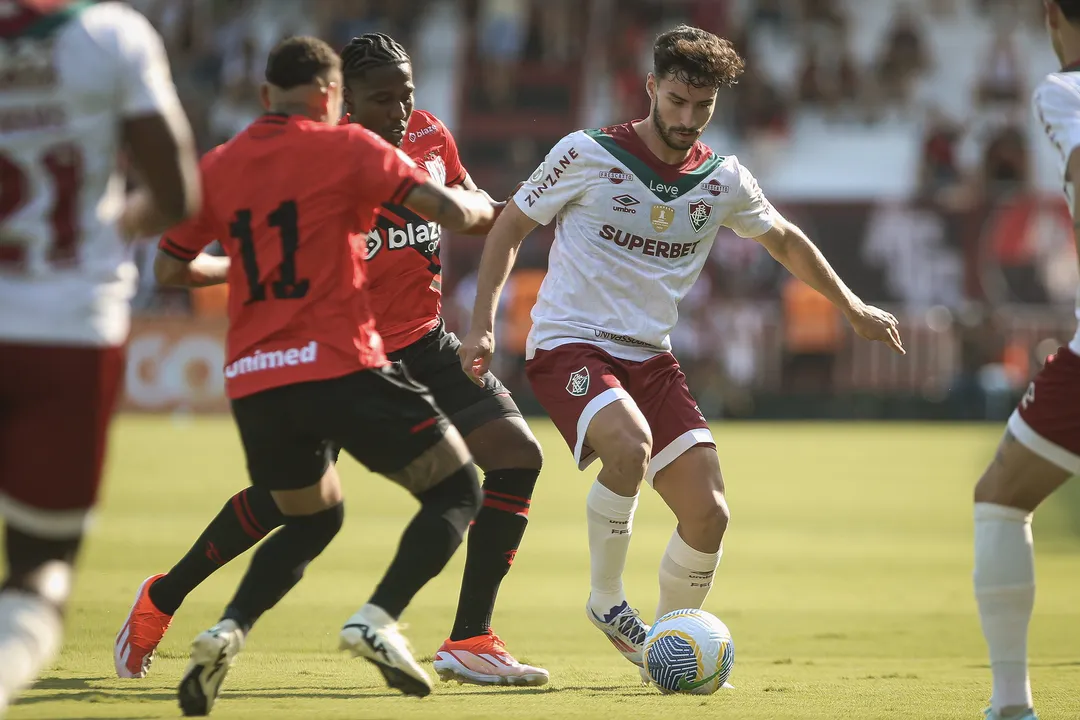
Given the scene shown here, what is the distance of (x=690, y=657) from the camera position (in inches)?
221

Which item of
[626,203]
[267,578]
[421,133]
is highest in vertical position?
[421,133]

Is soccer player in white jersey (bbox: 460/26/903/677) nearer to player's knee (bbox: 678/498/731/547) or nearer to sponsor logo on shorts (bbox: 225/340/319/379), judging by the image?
player's knee (bbox: 678/498/731/547)

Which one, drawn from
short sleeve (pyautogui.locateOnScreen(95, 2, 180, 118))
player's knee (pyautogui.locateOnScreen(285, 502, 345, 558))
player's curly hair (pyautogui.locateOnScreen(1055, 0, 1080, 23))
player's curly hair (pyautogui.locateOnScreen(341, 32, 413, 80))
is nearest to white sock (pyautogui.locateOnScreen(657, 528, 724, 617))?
player's knee (pyautogui.locateOnScreen(285, 502, 345, 558))

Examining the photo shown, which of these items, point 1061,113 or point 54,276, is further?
point 1061,113

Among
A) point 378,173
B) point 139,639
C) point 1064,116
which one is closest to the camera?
point 1064,116

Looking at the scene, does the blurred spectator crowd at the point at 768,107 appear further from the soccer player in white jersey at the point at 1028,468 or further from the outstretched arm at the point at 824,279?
the soccer player in white jersey at the point at 1028,468

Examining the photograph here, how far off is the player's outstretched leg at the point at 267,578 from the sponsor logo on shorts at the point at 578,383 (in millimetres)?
1314

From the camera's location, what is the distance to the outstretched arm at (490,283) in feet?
18.7

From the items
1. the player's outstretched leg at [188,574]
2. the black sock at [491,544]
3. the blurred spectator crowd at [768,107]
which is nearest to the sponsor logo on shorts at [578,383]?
the black sock at [491,544]

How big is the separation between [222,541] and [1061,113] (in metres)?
3.44

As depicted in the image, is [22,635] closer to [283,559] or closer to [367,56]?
Result: [283,559]

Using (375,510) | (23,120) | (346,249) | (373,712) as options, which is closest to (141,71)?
(23,120)

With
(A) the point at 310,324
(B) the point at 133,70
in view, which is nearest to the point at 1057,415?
(A) the point at 310,324

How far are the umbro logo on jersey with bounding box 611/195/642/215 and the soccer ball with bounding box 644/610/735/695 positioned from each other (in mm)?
1667
